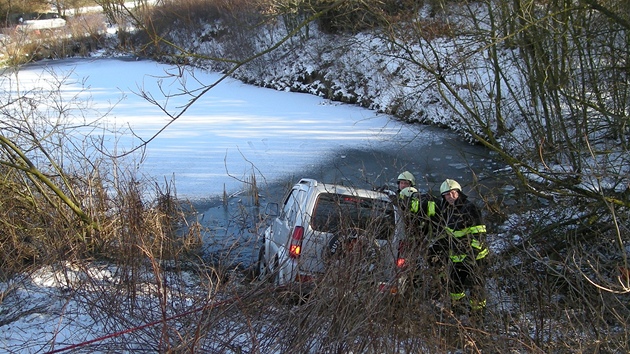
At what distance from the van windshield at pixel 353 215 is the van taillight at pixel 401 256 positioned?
0.39 ft

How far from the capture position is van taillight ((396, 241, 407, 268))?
4.38m

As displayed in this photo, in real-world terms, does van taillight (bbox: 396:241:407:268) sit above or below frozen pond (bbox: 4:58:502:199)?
above

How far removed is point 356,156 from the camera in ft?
48.8

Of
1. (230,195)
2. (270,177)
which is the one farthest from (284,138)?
(230,195)

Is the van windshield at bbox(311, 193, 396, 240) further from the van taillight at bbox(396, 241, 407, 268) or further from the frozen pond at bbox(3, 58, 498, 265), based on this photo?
the frozen pond at bbox(3, 58, 498, 265)

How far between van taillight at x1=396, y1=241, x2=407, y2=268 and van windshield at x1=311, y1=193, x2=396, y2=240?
118mm

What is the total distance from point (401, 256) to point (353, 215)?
1073 millimetres

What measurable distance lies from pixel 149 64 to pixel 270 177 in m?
22.5

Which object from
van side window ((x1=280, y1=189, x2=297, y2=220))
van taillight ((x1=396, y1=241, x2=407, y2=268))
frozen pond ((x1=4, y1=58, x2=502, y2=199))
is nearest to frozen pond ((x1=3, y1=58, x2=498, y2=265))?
frozen pond ((x1=4, y1=58, x2=502, y2=199))

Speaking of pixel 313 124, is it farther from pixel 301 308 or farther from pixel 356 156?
pixel 301 308

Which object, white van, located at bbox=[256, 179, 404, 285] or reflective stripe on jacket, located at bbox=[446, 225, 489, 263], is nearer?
white van, located at bbox=[256, 179, 404, 285]

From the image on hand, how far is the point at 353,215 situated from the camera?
557cm

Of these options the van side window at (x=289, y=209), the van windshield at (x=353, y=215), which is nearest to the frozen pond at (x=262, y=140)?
the van side window at (x=289, y=209)

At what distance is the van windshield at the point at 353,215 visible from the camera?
4.60 meters
